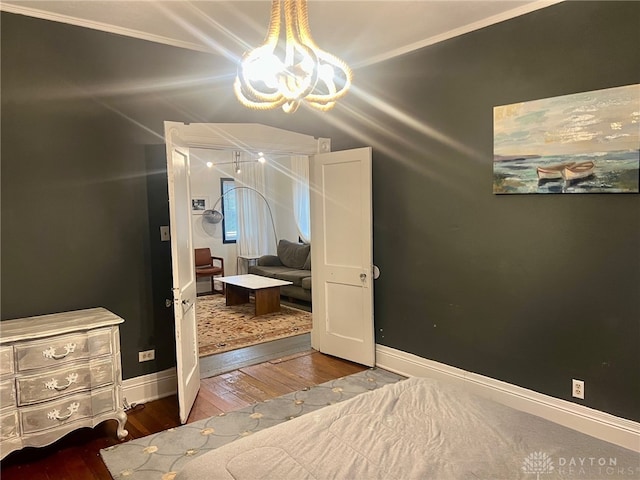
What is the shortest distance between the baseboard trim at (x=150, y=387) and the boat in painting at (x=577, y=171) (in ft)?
10.9

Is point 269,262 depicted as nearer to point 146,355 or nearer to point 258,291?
point 258,291

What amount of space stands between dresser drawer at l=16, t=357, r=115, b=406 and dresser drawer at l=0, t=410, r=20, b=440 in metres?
0.07

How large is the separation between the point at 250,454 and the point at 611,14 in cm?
305

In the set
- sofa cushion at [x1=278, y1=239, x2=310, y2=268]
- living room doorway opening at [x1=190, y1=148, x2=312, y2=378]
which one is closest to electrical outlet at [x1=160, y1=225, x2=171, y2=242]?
living room doorway opening at [x1=190, y1=148, x2=312, y2=378]

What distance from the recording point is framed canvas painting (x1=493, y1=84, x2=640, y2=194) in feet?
8.45

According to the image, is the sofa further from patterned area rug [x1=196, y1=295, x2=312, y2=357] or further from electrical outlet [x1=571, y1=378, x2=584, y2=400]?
electrical outlet [x1=571, y1=378, x2=584, y2=400]

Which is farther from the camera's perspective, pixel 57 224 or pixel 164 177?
pixel 164 177

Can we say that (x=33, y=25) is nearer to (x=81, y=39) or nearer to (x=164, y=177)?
(x=81, y=39)

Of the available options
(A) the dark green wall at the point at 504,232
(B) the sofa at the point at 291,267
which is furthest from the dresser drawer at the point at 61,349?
(B) the sofa at the point at 291,267

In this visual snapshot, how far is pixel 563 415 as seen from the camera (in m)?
2.99

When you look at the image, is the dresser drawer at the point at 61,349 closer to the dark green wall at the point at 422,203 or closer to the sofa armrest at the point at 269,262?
the dark green wall at the point at 422,203

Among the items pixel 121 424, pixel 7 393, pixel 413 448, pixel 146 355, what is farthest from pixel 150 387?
pixel 413 448

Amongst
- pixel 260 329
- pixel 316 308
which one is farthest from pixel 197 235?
pixel 316 308

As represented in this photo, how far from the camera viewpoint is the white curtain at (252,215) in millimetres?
8531
